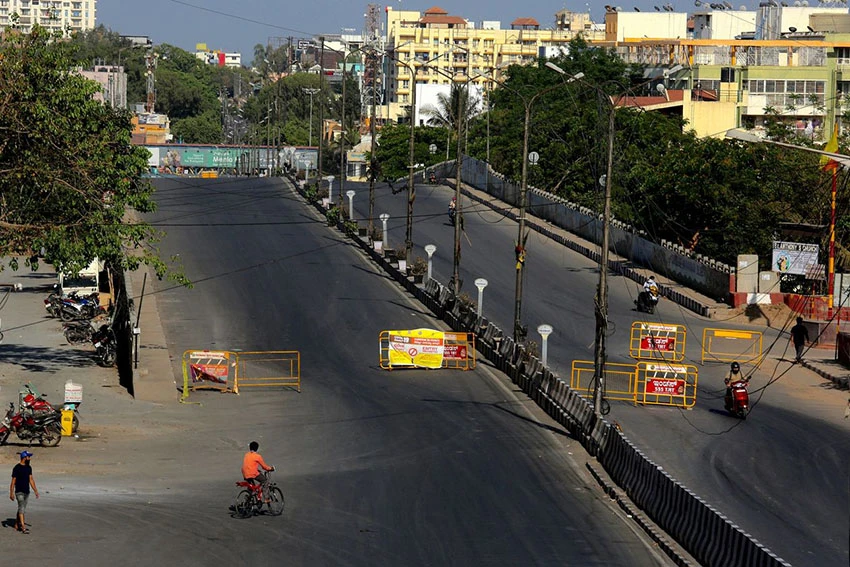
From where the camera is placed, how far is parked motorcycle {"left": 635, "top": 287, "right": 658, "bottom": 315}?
172 ft

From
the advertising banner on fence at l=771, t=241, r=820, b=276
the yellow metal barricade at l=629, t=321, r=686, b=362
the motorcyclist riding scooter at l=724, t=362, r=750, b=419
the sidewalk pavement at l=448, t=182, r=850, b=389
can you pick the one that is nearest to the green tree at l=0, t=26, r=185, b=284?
the yellow metal barricade at l=629, t=321, r=686, b=362

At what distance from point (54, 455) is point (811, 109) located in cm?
8664

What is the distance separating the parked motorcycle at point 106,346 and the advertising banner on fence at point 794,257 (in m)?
26.0

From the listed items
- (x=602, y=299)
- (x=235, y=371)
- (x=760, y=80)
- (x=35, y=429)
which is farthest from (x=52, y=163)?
(x=760, y=80)

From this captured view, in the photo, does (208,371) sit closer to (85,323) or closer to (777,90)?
(85,323)

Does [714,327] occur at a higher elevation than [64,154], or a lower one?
lower

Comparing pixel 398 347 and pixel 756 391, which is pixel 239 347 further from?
pixel 756 391

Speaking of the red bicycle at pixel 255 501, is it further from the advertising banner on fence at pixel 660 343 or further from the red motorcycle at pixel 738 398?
the advertising banner on fence at pixel 660 343

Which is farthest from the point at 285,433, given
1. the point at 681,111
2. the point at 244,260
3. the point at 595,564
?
the point at 681,111

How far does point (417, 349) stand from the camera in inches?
1619

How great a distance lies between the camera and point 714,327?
50562 millimetres

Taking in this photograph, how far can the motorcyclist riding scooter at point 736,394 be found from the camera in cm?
3441

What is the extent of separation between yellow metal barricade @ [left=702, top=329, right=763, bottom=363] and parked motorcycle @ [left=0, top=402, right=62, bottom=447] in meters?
22.1

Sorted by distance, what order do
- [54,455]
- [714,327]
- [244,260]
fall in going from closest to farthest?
[54,455]
[714,327]
[244,260]
